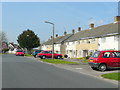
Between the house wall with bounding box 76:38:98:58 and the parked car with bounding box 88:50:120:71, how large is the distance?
2108cm

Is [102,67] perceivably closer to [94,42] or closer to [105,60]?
[105,60]

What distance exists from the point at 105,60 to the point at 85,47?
2642cm

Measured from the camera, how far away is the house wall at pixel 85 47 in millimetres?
39188

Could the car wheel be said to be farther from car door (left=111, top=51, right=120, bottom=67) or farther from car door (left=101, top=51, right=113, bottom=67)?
car door (left=111, top=51, right=120, bottom=67)

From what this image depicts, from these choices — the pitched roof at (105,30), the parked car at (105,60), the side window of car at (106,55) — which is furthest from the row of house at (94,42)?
the side window of car at (106,55)

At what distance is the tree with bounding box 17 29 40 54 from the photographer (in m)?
74.2

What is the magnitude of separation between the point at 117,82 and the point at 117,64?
650cm

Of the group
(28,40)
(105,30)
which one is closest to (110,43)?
(105,30)

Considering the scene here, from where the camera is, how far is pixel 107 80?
12023 mm

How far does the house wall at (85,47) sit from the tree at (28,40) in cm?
3052

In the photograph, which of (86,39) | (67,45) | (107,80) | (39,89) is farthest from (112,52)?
(67,45)

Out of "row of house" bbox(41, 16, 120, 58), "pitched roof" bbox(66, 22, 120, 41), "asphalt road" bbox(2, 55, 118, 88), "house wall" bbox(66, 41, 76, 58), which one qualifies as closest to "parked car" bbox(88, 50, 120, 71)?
"asphalt road" bbox(2, 55, 118, 88)

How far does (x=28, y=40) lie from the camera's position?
244ft

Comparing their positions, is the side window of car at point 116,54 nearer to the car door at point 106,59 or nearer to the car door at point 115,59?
the car door at point 115,59
